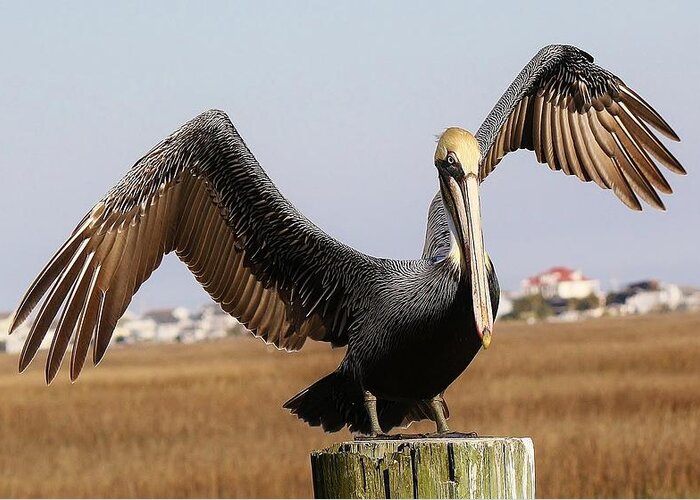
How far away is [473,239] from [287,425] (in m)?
10.3

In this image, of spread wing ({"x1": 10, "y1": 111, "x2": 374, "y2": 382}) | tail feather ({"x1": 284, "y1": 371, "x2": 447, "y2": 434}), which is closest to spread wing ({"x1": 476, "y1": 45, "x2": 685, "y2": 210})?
spread wing ({"x1": 10, "y1": 111, "x2": 374, "y2": 382})

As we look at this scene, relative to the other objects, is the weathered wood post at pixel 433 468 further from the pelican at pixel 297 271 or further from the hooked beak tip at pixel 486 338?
the pelican at pixel 297 271

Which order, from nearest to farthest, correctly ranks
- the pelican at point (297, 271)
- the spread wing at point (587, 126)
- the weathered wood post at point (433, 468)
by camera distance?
the weathered wood post at point (433, 468) → the pelican at point (297, 271) → the spread wing at point (587, 126)

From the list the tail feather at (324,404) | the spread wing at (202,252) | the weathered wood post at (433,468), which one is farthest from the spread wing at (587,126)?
the weathered wood post at (433,468)

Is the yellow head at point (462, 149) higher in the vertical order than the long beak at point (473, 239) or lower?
higher

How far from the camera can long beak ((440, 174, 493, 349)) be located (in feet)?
15.2

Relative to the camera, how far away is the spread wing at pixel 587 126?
675cm

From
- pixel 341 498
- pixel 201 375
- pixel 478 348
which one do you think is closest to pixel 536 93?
pixel 478 348

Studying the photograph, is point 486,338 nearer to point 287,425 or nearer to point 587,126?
point 587,126

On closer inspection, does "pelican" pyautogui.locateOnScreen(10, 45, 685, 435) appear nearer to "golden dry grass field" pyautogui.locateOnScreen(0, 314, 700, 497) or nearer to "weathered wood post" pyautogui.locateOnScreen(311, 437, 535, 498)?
"weathered wood post" pyautogui.locateOnScreen(311, 437, 535, 498)

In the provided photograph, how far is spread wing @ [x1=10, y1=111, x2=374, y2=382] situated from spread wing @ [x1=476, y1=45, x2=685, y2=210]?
142cm

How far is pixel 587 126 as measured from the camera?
691 cm

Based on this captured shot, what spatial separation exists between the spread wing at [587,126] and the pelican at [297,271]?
6cm

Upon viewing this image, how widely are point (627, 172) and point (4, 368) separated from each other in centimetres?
2245
